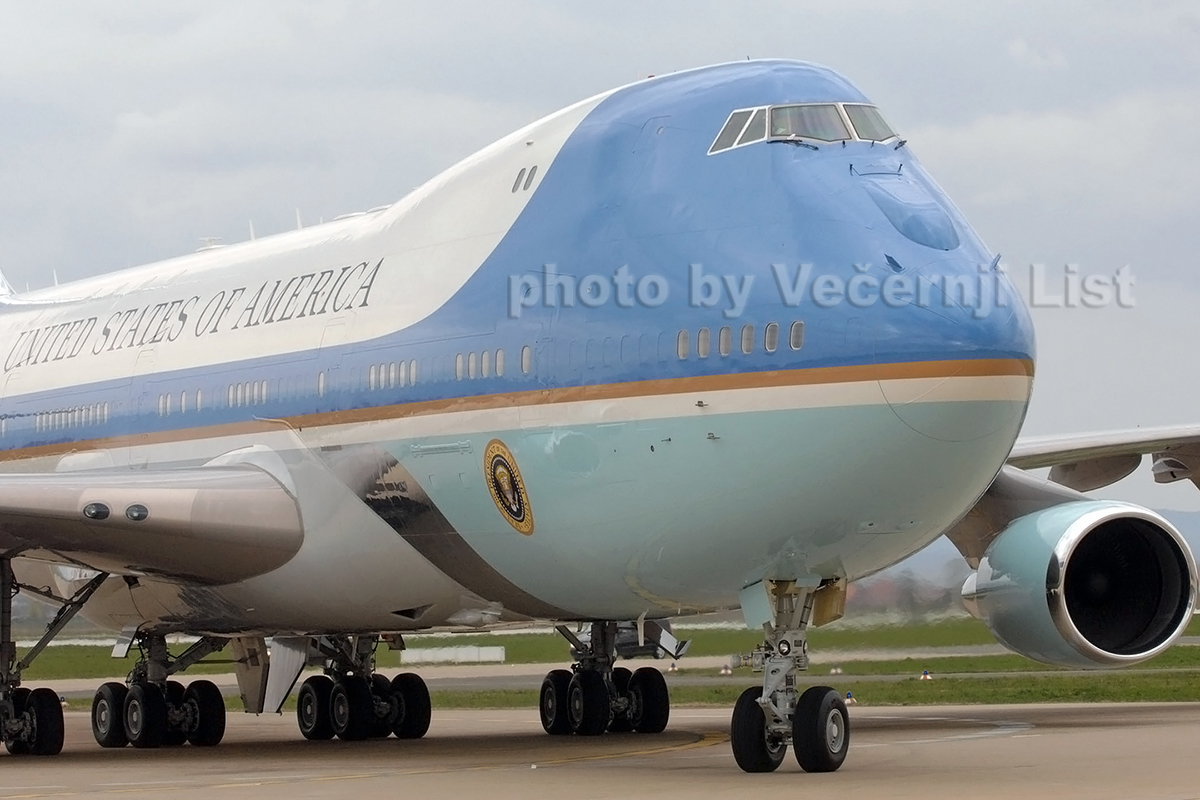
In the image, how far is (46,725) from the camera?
1978 centimetres

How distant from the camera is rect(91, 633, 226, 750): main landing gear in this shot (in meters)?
21.3

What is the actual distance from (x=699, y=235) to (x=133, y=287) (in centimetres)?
1026

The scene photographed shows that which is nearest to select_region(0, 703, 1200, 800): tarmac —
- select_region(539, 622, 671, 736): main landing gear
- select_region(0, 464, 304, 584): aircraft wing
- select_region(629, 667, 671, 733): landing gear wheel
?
select_region(629, 667, 671, 733): landing gear wheel

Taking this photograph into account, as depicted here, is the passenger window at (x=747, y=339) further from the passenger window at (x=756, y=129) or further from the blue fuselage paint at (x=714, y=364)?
the passenger window at (x=756, y=129)

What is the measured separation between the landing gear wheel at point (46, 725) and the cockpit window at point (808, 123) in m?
10.2

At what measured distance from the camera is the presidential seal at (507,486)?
15250mm

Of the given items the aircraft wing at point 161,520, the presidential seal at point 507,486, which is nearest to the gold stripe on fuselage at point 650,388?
the presidential seal at point 507,486

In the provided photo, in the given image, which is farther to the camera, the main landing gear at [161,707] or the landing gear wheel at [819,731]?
the main landing gear at [161,707]

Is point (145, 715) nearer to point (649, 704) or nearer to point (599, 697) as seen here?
point (599, 697)

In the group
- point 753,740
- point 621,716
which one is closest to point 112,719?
point 621,716

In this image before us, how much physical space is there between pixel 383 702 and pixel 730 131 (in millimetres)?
9818

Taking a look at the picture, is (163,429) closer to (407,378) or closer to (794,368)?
(407,378)

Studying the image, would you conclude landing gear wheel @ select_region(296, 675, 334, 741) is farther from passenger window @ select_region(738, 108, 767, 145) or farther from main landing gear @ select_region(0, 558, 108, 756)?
passenger window @ select_region(738, 108, 767, 145)

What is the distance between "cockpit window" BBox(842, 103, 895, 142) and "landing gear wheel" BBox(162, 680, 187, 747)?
35.8ft
